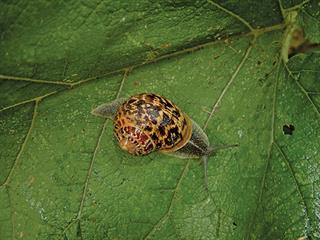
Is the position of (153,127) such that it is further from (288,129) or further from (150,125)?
(288,129)

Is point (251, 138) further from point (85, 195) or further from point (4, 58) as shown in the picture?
point (4, 58)

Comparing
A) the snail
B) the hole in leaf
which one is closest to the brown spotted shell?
the snail

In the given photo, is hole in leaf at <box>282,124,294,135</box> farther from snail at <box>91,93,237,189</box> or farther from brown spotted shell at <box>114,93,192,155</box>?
brown spotted shell at <box>114,93,192,155</box>

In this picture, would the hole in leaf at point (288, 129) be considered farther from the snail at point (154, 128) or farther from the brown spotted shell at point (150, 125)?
the brown spotted shell at point (150, 125)

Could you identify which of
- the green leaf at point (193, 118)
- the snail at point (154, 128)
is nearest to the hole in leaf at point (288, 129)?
the green leaf at point (193, 118)

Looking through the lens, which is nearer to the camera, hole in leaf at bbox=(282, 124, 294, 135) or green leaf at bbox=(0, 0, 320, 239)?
green leaf at bbox=(0, 0, 320, 239)

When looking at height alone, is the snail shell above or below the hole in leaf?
above

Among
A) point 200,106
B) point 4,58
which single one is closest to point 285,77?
point 200,106
